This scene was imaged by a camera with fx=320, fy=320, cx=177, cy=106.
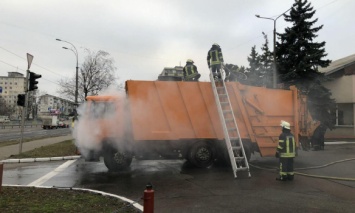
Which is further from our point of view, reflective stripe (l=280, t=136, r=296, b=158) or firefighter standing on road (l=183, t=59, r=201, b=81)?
firefighter standing on road (l=183, t=59, r=201, b=81)

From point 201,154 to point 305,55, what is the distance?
1816 centimetres

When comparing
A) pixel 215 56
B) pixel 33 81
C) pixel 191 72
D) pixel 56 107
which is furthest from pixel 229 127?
pixel 56 107

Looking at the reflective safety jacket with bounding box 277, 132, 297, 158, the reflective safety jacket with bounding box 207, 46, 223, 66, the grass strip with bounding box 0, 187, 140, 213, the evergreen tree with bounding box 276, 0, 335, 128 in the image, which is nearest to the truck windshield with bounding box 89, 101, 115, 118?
the grass strip with bounding box 0, 187, 140, 213

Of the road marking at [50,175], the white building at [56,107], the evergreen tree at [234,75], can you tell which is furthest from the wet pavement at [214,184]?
the white building at [56,107]

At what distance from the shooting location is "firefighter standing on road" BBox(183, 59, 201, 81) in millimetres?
12054

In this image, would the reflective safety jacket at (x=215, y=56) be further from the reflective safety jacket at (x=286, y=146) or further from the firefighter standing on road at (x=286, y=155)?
the reflective safety jacket at (x=286, y=146)

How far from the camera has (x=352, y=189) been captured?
7.82 meters

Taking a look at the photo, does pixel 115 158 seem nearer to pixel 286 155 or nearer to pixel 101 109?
pixel 101 109

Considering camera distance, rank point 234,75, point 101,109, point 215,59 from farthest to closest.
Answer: point 234,75
point 215,59
point 101,109

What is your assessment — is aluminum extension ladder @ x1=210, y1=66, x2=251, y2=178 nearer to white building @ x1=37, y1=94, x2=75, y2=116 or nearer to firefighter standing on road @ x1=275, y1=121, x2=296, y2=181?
firefighter standing on road @ x1=275, y1=121, x2=296, y2=181

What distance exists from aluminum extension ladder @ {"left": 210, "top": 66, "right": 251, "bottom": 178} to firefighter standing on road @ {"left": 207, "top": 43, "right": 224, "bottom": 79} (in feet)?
0.68

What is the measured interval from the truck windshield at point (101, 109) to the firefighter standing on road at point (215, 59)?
12.1 ft

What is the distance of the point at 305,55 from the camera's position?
25125 millimetres

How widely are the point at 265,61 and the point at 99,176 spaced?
3060 centimetres
